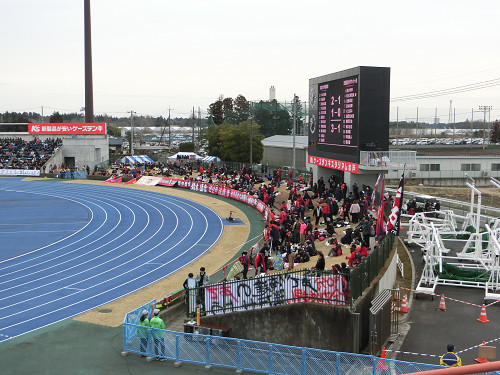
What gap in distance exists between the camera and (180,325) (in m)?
16.3

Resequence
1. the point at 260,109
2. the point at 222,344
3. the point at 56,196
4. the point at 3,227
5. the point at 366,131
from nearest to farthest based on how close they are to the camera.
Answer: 1. the point at 222,344
2. the point at 366,131
3. the point at 3,227
4. the point at 56,196
5. the point at 260,109

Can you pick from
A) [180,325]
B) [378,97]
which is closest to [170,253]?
[180,325]

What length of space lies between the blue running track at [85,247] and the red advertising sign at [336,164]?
7734mm

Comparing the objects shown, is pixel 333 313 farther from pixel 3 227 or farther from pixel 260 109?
pixel 260 109

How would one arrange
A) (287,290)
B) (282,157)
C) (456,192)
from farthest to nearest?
(282,157)
(456,192)
(287,290)

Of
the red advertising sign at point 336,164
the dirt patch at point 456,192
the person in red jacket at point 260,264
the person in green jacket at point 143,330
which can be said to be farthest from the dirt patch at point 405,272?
the dirt patch at point 456,192

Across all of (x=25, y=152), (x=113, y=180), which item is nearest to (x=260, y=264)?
(x=113, y=180)

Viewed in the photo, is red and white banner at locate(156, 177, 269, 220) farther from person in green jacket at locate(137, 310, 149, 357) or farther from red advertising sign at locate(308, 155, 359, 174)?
person in green jacket at locate(137, 310, 149, 357)

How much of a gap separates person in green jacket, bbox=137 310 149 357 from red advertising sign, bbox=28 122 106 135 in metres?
68.1

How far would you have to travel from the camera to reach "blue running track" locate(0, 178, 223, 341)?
19.6m

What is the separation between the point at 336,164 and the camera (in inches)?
1283

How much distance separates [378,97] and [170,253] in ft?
44.5

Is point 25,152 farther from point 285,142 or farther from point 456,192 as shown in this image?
point 456,192

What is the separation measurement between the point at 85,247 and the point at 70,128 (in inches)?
2149
